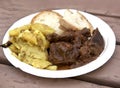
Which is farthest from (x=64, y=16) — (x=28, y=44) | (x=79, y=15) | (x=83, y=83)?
(x=83, y=83)

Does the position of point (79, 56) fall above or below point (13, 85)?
above

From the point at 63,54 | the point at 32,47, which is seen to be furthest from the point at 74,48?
the point at 32,47

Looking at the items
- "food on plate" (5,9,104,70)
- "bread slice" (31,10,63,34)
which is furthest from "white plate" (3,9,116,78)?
"bread slice" (31,10,63,34)

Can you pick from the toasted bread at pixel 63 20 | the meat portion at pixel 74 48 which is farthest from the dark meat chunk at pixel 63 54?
the toasted bread at pixel 63 20

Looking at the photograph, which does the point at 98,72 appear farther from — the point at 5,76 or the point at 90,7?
the point at 90,7

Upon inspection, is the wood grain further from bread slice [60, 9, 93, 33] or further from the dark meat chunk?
bread slice [60, 9, 93, 33]

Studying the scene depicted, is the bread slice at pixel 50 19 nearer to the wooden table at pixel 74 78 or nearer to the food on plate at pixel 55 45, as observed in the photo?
the food on plate at pixel 55 45
